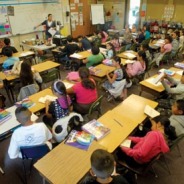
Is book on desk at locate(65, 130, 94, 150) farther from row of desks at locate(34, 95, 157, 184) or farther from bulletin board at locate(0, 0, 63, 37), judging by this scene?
bulletin board at locate(0, 0, 63, 37)

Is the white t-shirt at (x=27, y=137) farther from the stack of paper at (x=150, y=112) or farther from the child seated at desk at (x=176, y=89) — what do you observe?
the child seated at desk at (x=176, y=89)

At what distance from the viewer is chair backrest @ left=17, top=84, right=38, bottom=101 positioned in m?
3.12

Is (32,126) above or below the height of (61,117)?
above

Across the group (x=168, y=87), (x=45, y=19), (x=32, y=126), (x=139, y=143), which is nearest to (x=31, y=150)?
(x=32, y=126)

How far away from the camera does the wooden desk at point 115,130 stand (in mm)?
2014

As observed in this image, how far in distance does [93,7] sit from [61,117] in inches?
326

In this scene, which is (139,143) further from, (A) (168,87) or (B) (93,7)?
(B) (93,7)

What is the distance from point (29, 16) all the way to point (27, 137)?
253 inches

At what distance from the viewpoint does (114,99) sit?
4340 mm

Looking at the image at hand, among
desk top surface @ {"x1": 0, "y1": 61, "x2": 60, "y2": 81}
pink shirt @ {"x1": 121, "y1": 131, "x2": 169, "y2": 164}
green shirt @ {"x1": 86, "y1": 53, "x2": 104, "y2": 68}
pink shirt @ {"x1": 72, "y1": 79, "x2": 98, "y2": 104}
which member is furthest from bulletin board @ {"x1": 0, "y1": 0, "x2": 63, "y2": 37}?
pink shirt @ {"x1": 121, "y1": 131, "x2": 169, "y2": 164}

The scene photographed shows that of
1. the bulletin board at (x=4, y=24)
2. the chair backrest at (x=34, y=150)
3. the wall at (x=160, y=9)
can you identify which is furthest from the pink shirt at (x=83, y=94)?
the wall at (x=160, y=9)

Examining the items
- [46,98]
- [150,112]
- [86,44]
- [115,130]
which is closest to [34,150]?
[115,130]

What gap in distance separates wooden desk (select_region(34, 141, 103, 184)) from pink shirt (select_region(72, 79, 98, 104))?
113cm

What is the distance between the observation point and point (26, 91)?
314 cm
